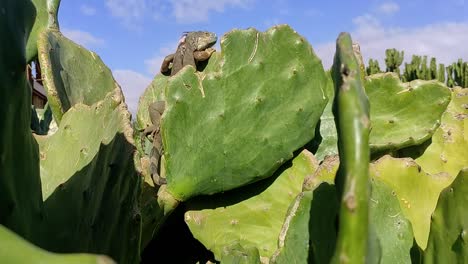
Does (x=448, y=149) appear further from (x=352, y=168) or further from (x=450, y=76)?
(x=450, y=76)

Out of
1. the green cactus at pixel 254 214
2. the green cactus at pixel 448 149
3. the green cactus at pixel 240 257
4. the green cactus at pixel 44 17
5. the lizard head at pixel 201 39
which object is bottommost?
the green cactus at pixel 254 214

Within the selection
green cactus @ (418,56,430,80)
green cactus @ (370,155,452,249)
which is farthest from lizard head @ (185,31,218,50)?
green cactus @ (418,56,430,80)

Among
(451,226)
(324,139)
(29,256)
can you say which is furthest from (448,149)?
(29,256)

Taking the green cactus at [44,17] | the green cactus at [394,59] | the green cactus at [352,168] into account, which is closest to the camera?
the green cactus at [352,168]

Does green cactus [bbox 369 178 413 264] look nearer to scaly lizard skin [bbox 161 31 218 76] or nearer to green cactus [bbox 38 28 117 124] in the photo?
green cactus [bbox 38 28 117 124]

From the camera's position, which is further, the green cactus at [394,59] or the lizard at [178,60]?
the green cactus at [394,59]

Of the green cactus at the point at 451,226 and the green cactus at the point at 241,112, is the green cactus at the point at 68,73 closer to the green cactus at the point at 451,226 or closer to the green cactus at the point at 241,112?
the green cactus at the point at 241,112

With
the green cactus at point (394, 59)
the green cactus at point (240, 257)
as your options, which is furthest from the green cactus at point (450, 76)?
the green cactus at point (240, 257)
